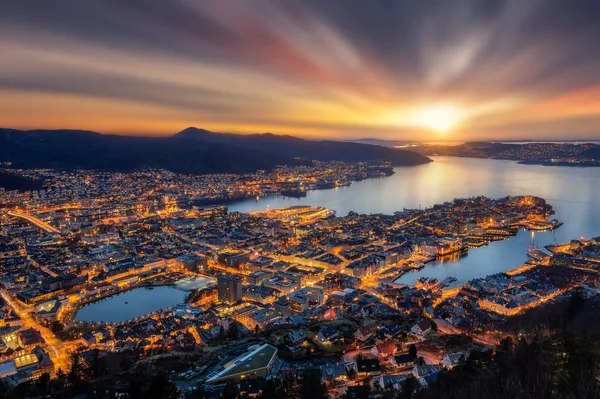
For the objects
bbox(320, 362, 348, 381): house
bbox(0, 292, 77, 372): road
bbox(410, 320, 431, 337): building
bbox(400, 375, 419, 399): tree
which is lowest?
bbox(0, 292, 77, 372): road

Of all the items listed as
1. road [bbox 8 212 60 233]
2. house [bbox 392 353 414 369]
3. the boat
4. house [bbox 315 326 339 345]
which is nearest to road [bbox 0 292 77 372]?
house [bbox 315 326 339 345]

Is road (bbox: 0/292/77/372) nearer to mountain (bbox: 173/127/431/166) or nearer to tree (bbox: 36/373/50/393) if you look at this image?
tree (bbox: 36/373/50/393)

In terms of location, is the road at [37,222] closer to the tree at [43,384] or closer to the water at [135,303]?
the water at [135,303]

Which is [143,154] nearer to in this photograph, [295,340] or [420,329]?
[295,340]

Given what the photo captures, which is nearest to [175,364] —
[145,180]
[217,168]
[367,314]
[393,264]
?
[367,314]

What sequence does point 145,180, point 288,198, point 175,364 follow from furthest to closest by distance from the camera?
point 145,180
point 288,198
point 175,364

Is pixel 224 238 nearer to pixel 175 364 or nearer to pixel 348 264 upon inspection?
pixel 348 264

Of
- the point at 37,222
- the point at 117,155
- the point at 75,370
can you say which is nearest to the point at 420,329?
the point at 75,370
